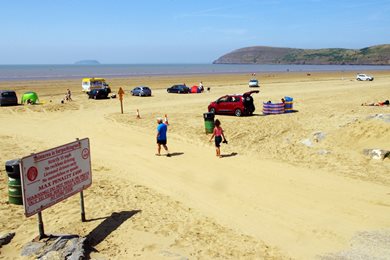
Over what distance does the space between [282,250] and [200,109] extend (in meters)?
21.6

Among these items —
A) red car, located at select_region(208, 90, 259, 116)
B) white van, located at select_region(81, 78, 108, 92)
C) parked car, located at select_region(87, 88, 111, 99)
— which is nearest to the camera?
red car, located at select_region(208, 90, 259, 116)

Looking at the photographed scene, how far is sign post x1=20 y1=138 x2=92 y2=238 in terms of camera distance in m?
7.52

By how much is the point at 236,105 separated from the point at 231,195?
14288mm

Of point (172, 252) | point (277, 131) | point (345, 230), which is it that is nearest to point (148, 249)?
point (172, 252)

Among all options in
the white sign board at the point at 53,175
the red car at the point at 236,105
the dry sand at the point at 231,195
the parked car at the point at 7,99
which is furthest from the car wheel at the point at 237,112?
the parked car at the point at 7,99

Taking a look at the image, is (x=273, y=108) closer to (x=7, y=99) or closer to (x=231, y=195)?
(x=231, y=195)

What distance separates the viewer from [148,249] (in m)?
7.89

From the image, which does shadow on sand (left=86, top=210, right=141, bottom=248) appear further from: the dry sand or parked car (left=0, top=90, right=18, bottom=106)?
parked car (left=0, top=90, right=18, bottom=106)

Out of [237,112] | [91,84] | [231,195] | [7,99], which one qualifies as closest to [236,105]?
[237,112]

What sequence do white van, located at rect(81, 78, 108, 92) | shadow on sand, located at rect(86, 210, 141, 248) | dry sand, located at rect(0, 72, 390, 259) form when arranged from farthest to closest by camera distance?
1. white van, located at rect(81, 78, 108, 92)
2. shadow on sand, located at rect(86, 210, 141, 248)
3. dry sand, located at rect(0, 72, 390, 259)

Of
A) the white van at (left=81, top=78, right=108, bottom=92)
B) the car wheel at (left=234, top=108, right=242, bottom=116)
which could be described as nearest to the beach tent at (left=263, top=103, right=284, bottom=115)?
the car wheel at (left=234, top=108, right=242, bottom=116)

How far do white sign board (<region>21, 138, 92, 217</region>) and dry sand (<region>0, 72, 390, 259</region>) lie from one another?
36.9 inches

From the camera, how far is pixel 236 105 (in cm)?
2489

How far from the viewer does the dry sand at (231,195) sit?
26.7 feet
